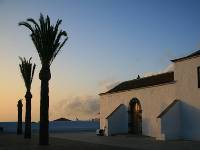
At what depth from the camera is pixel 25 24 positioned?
27391mm

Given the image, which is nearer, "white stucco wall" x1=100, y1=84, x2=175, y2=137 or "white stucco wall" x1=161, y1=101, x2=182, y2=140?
"white stucco wall" x1=161, y1=101, x2=182, y2=140

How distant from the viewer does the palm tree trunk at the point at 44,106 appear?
26.5m

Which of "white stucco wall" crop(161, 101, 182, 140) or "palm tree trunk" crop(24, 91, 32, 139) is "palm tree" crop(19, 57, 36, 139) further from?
"white stucco wall" crop(161, 101, 182, 140)

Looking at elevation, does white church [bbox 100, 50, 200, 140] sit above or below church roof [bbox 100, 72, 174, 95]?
below

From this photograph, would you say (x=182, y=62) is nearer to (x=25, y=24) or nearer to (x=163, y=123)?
(x=163, y=123)

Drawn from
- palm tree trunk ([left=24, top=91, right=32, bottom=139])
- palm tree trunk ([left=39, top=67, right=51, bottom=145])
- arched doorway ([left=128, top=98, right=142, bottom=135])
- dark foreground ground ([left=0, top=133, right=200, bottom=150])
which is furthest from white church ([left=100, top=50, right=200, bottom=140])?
palm tree trunk ([left=39, top=67, right=51, bottom=145])

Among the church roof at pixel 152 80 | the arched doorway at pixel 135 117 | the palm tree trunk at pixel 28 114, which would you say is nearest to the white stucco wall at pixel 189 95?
the church roof at pixel 152 80

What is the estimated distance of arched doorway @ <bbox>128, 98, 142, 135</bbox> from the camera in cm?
3794

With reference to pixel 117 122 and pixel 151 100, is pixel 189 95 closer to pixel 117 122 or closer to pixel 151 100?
pixel 151 100

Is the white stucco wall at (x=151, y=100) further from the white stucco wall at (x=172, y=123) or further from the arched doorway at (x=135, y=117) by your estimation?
the white stucco wall at (x=172, y=123)

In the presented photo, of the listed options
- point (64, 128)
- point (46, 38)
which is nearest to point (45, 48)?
point (46, 38)

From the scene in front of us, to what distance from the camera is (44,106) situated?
2675cm

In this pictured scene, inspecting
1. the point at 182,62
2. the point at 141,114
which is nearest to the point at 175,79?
the point at 182,62

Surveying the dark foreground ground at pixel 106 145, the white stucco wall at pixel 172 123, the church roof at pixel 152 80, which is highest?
the church roof at pixel 152 80
